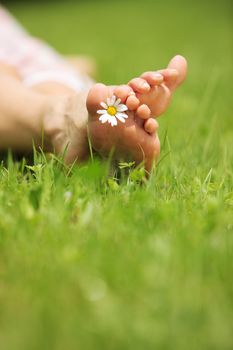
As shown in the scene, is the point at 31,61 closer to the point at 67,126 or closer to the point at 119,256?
the point at 67,126

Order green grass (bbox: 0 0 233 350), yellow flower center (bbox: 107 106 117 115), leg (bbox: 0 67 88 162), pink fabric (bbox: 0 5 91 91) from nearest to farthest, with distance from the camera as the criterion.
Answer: green grass (bbox: 0 0 233 350)
yellow flower center (bbox: 107 106 117 115)
leg (bbox: 0 67 88 162)
pink fabric (bbox: 0 5 91 91)

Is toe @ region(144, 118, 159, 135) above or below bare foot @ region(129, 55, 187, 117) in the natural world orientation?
below

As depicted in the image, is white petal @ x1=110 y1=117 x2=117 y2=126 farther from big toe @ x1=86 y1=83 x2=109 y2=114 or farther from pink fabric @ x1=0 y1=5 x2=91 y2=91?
pink fabric @ x1=0 y1=5 x2=91 y2=91

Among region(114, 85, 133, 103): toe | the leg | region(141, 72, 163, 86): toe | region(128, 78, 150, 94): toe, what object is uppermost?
region(141, 72, 163, 86): toe

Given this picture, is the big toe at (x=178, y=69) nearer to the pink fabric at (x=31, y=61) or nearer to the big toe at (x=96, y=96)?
the big toe at (x=96, y=96)

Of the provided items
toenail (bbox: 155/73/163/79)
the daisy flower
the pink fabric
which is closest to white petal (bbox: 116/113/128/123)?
the daisy flower

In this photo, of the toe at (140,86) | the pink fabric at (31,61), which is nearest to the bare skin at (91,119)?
the toe at (140,86)
